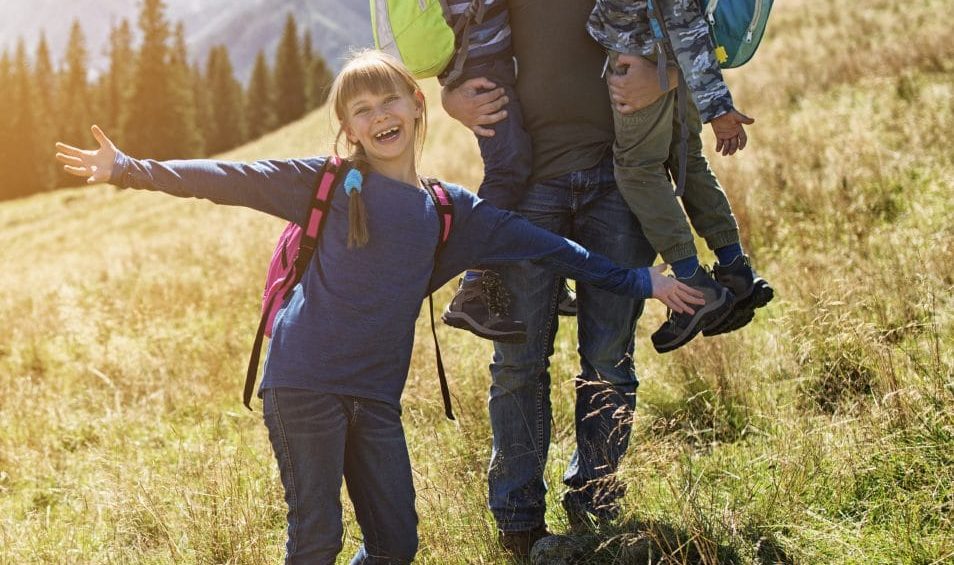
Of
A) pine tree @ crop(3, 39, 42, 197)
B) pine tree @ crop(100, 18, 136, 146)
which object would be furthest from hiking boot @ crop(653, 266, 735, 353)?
pine tree @ crop(100, 18, 136, 146)

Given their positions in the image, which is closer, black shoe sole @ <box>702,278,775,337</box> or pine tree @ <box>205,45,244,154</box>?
black shoe sole @ <box>702,278,775,337</box>

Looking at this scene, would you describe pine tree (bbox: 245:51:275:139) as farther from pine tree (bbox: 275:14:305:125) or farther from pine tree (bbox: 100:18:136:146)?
pine tree (bbox: 100:18:136:146)

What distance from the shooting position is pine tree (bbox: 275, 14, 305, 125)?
65.2 meters

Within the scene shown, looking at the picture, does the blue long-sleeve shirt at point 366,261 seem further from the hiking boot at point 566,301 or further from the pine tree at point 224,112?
the pine tree at point 224,112

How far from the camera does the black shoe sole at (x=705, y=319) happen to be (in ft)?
9.59

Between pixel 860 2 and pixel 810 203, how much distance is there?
13.9 meters

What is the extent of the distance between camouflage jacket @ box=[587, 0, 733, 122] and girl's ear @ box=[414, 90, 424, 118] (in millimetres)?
725

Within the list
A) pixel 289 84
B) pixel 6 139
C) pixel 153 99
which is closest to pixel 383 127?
pixel 153 99

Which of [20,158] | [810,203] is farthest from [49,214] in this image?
[810,203]

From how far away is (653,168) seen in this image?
10.0ft

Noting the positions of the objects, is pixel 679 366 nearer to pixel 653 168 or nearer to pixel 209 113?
pixel 653 168

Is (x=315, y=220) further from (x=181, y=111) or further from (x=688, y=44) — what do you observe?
(x=181, y=111)

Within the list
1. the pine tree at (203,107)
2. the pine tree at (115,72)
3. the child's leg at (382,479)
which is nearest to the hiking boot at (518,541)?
the child's leg at (382,479)

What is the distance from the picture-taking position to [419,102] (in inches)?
123
